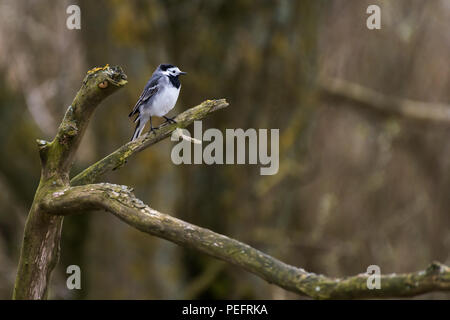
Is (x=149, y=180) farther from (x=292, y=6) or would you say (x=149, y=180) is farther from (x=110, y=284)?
(x=292, y=6)

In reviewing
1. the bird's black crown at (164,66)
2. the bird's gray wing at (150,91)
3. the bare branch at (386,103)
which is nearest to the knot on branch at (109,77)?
the bird's gray wing at (150,91)

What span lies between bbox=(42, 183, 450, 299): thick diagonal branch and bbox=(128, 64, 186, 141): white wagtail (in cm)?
127

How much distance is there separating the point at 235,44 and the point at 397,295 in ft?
16.1

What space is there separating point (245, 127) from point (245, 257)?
469cm

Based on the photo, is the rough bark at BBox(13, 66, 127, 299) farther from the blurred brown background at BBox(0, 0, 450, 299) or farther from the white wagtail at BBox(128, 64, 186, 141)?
the blurred brown background at BBox(0, 0, 450, 299)

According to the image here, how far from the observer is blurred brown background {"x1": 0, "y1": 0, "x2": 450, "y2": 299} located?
248 inches

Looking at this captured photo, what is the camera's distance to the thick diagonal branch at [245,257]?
212cm

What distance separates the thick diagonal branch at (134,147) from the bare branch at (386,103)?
571cm

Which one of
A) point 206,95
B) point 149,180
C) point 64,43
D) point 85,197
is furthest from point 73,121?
point 64,43

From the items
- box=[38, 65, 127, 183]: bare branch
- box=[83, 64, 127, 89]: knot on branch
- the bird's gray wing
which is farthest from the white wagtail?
box=[83, 64, 127, 89]: knot on branch

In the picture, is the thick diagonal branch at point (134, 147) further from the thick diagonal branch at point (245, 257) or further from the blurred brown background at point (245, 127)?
the blurred brown background at point (245, 127)

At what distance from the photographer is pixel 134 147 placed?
9.14 ft

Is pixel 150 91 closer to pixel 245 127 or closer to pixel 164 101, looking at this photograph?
pixel 164 101

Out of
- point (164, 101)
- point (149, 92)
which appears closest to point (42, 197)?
point (164, 101)
